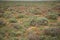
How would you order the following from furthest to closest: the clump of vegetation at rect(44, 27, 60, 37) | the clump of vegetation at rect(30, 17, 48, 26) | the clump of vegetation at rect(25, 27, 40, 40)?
A: the clump of vegetation at rect(30, 17, 48, 26) < the clump of vegetation at rect(44, 27, 60, 37) < the clump of vegetation at rect(25, 27, 40, 40)

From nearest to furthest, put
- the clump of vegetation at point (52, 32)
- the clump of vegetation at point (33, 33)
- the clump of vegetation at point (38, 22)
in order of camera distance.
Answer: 1. the clump of vegetation at point (33, 33)
2. the clump of vegetation at point (52, 32)
3. the clump of vegetation at point (38, 22)

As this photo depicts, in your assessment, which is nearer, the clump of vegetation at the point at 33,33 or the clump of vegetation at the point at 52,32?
the clump of vegetation at the point at 33,33

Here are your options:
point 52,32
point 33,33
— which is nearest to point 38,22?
point 33,33

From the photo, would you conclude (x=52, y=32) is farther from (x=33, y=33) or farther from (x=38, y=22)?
(x=38, y=22)

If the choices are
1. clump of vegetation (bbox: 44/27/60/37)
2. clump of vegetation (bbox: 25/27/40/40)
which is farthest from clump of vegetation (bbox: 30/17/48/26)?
clump of vegetation (bbox: 44/27/60/37)

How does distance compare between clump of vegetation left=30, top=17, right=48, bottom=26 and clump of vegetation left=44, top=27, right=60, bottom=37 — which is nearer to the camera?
clump of vegetation left=44, top=27, right=60, bottom=37

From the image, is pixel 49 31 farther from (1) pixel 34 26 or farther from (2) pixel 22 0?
(2) pixel 22 0

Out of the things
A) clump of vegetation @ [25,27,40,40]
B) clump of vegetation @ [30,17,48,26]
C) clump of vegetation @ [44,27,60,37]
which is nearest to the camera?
clump of vegetation @ [25,27,40,40]

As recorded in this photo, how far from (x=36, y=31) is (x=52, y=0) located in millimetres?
9133

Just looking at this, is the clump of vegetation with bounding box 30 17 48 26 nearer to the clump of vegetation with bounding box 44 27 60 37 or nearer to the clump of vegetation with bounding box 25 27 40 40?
the clump of vegetation with bounding box 25 27 40 40

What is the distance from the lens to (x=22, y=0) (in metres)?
16.5

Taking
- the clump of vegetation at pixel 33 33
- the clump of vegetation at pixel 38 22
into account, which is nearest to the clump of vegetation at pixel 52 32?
the clump of vegetation at pixel 33 33

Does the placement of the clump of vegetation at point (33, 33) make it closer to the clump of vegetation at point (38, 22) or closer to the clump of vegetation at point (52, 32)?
the clump of vegetation at point (52, 32)

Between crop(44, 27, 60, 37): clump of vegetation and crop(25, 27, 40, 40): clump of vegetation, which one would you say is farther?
crop(44, 27, 60, 37): clump of vegetation
